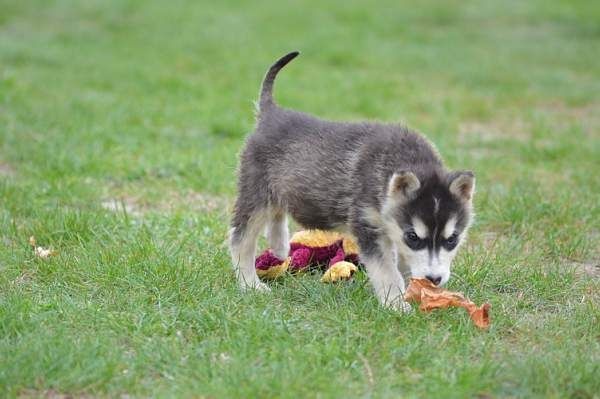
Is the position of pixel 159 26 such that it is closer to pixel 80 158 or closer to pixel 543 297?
pixel 80 158

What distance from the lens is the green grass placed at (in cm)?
476

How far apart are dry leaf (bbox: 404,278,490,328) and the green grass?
6cm

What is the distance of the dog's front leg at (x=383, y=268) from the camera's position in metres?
5.66

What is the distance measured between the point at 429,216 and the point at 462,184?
1.05 feet

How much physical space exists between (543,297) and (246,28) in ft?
38.5

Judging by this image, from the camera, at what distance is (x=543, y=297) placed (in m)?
5.99

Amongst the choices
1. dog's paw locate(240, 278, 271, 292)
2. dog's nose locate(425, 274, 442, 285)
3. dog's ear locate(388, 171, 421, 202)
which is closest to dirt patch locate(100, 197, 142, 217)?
dog's paw locate(240, 278, 271, 292)

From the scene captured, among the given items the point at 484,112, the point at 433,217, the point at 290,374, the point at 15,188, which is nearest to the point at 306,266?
the point at 433,217

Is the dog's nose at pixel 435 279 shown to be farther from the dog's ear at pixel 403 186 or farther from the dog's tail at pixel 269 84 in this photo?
the dog's tail at pixel 269 84

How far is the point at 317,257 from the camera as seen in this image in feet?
21.9

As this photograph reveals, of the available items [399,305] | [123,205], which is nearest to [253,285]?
[399,305]

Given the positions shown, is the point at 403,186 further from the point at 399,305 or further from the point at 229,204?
the point at 229,204

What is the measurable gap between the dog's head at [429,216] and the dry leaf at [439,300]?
0.07 metres

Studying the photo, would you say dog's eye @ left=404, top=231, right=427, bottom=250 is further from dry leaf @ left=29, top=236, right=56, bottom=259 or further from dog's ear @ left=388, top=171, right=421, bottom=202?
dry leaf @ left=29, top=236, right=56, bottom=259
